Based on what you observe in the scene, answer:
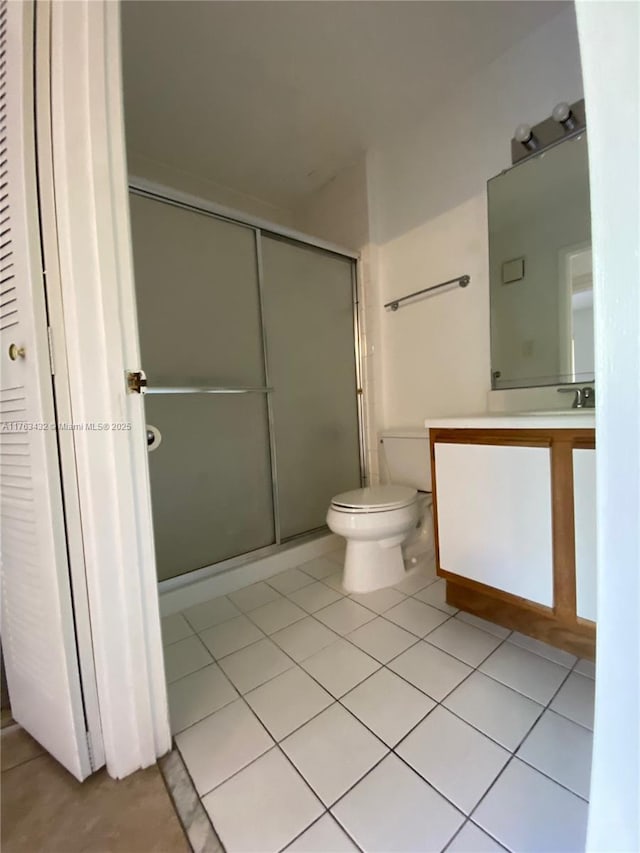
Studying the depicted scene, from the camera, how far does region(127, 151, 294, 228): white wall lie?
1981 mm

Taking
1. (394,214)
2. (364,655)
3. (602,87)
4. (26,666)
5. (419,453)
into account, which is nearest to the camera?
(602,87)

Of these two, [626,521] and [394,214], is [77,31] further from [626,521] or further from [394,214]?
[394,214]

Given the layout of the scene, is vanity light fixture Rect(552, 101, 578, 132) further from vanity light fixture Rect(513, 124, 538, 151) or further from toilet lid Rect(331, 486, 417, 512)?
toilet lid Rect(331, 486, 417, 512)

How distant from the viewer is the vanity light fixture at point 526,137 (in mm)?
1435

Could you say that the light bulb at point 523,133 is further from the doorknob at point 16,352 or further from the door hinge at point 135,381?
the doorknob at point 16,352

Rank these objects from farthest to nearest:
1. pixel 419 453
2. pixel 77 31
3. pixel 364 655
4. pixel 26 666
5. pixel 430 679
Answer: pixel 419 453
pixel 364 655
pixel 430 679
pixel 26 666
pixel 77 31

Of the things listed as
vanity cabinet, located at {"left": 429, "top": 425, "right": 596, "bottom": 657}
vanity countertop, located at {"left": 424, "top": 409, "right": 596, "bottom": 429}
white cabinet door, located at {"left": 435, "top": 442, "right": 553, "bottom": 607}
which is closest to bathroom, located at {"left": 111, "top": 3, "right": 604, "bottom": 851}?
vanity cabinet, located at {"left": 429, "top": 425, "right": 596, "bottom": 657}

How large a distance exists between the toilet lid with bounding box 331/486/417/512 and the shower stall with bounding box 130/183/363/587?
45 cm

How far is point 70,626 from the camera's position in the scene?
2.56 ft

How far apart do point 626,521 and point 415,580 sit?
140cm

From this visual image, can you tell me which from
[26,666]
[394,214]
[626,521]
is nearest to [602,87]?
[626,521]

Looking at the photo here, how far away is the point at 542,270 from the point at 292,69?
4.53ft

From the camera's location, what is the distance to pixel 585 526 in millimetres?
958

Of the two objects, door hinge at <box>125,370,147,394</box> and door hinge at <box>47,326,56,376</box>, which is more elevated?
door hinge at <box>47,326,56,376</box>
